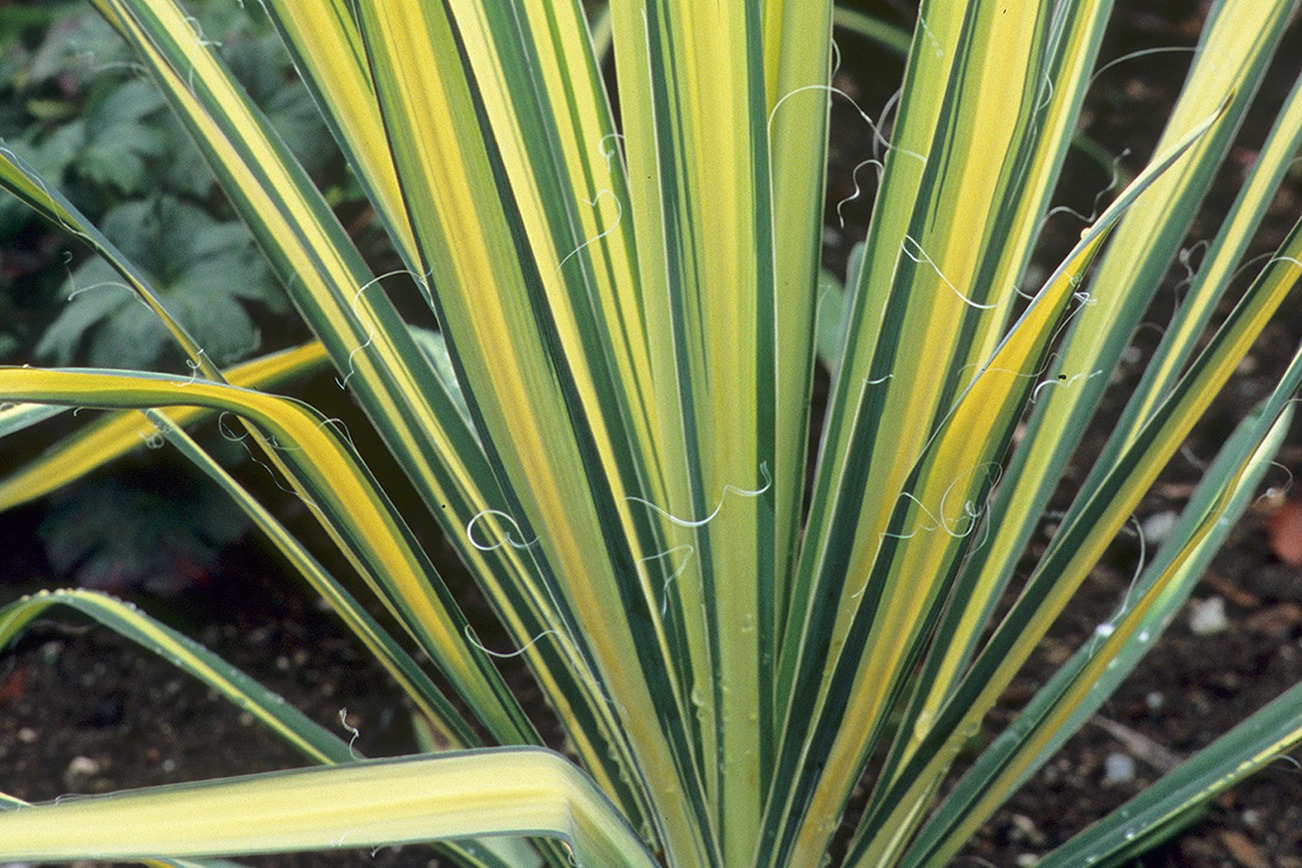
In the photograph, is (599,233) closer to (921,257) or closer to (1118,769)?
(921,257)

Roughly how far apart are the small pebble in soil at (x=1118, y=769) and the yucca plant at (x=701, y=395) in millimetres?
445

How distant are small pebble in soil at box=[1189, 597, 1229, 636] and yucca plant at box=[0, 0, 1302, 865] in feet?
2.04

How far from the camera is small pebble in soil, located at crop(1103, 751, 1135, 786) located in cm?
114

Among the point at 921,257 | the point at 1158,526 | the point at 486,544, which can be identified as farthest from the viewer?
the point at 1158,526

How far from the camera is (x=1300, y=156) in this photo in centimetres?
177

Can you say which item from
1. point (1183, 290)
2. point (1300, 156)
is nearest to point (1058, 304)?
point (1183, 290)

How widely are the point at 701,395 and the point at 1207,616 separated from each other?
1007mm

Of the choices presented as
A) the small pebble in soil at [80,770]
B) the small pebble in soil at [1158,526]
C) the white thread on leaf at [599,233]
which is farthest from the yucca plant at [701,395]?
the small pebble in soil at [1158,526]

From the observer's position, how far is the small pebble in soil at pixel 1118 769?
3.73 ft

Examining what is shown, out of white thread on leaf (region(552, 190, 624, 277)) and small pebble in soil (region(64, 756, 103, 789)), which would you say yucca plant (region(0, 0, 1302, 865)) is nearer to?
white thread on leaf (region(552, 190, 624, 277))

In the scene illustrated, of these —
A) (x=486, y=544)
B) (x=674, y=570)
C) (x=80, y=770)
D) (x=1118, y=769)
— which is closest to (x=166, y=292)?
(x=80, y=770)

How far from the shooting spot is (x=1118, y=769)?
115 cm

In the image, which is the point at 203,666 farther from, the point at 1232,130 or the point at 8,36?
the point at 8,36

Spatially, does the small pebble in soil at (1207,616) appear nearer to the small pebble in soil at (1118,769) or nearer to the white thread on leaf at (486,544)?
the small pebble in soil at (1118,769)
